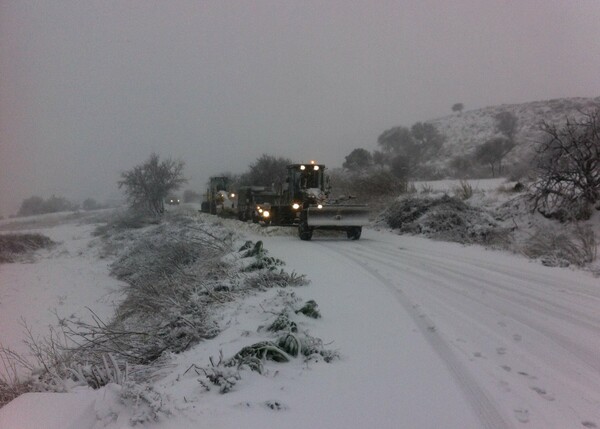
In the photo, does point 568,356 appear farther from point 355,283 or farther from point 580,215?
point 580,215

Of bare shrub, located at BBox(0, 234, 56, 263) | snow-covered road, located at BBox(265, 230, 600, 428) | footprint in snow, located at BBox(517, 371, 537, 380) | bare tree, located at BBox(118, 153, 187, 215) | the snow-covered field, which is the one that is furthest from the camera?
bare tree, located at BBox(118, 153, 187, 215)

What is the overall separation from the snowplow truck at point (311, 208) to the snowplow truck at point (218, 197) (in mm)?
13421

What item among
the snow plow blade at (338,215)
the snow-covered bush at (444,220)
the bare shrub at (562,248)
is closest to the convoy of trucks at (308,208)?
the snow plow blade at (338,215)

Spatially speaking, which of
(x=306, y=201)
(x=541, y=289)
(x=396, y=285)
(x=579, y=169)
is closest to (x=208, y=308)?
(x=396, y=285)

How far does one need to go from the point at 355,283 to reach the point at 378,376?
4.08 meters

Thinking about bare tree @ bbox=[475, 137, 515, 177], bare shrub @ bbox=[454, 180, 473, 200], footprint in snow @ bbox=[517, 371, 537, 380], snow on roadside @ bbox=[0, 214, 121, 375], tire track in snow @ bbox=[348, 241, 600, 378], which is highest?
bare tree @ bbox=[475, 137, 515, 177]

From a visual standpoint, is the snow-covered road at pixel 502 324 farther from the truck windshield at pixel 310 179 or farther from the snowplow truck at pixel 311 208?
the truck windshield at pixel 310 179

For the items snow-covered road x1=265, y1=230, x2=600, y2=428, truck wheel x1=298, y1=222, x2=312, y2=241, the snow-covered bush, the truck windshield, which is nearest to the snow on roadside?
snow-covered road x1=265, y1=230, x2=600, y2=428

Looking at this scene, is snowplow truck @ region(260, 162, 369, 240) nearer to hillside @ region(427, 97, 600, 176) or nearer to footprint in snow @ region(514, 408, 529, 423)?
footprint in snow @ region(514, 408, 529, 423)

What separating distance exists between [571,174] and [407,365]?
1325 centimetres

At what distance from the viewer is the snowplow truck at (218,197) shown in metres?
33.7

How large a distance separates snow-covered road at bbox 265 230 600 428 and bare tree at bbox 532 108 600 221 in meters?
4.79

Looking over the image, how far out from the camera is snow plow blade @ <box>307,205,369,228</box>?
1551cm

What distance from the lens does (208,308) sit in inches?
243
